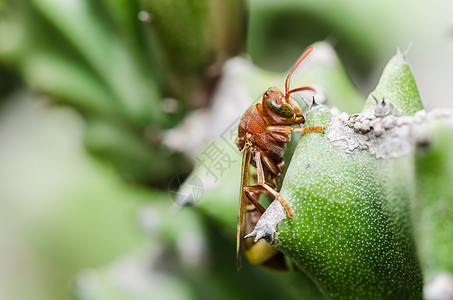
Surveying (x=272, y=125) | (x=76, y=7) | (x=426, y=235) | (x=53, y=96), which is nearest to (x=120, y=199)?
(x=53, y=96)

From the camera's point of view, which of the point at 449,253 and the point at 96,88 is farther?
the point at 96,88

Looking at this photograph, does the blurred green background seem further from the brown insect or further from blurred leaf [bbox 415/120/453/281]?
blurred leaf [bbox 415/120/453/281]

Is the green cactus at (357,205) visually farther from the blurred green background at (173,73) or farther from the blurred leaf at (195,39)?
the blurred leaf at (195,39)

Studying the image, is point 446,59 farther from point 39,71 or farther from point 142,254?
point 39,71

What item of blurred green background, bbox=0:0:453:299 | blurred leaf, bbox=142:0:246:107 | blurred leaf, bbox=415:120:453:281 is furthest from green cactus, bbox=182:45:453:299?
blurred leaf, bbox=142:0:246:107

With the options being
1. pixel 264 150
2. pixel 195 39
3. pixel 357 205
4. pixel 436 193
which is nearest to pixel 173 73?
pixel 195 39

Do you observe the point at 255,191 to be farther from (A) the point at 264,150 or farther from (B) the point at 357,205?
(B) the point at 357,205
